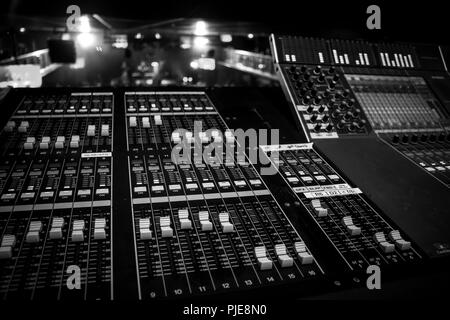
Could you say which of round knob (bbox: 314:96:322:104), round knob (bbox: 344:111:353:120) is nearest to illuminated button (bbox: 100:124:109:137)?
round knob (bbox: 314:96:322:104)

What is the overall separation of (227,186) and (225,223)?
214mm

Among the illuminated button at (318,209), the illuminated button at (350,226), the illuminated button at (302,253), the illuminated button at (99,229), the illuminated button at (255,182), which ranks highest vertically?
the illuminated button at (255,182)

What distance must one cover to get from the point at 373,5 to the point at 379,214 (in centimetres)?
144

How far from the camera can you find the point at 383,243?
1.04 metres

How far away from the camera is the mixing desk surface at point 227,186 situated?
88 centimetres

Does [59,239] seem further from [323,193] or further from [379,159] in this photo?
[379,159]

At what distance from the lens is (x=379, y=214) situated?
3.82 ft

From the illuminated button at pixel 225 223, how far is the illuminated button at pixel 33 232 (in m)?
0.52

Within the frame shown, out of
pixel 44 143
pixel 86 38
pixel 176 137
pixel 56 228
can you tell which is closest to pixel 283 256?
pixel 56 228

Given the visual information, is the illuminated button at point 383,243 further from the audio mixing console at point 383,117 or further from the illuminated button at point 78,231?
the illuminated button at point 78,231

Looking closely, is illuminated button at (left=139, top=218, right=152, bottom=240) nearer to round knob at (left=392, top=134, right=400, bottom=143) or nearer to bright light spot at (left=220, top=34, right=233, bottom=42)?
round knob at (left=392, top=134, right=400, bottom=143)

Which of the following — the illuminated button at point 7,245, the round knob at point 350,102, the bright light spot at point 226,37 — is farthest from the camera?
the bright light spot at point 226,37

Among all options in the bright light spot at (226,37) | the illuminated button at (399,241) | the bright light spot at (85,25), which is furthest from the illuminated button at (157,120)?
the bright light spot at (226,37)

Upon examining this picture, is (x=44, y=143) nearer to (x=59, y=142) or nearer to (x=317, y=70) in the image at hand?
(x=59, y=142)
